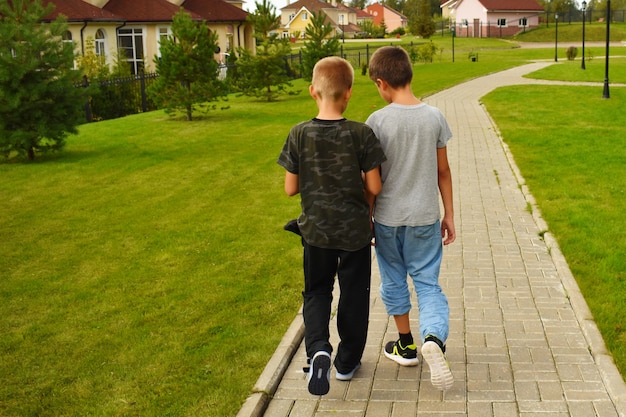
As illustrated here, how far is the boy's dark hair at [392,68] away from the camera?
435 centimetres

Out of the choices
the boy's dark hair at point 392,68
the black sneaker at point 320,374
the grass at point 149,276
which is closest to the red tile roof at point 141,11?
the grass at point 149,276

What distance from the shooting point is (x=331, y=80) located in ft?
13.6

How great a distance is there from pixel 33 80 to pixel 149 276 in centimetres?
738

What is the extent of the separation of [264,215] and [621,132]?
29.3 feet

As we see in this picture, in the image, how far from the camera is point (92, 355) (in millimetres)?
5309

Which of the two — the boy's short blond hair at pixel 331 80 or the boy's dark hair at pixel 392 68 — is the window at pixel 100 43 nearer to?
the boy's dark hair at pixel 392 68

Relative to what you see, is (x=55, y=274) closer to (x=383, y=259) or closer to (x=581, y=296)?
(x=383, y=259)

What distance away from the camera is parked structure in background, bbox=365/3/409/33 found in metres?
→ 126

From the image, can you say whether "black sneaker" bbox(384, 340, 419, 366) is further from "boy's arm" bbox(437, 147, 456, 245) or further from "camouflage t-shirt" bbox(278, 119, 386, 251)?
"camouflage t-shirt" bbox(278, 119, 386, 251)

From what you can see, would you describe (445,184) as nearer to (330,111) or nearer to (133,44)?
(330,111)

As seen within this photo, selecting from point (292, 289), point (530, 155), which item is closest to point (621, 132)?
point (530, 155)

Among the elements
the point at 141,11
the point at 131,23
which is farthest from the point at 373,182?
the point at 141,11

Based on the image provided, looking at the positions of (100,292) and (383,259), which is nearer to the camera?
(383,259)

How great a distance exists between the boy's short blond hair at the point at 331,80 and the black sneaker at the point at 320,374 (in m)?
1.40
